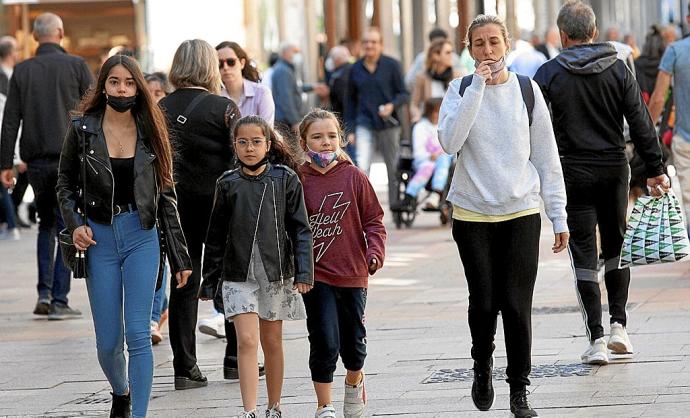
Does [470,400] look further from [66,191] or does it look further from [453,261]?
[453,261]

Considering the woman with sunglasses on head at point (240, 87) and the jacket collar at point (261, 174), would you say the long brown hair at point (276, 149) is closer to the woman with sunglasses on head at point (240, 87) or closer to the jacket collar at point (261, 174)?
the jacket collar at point (261, 174)

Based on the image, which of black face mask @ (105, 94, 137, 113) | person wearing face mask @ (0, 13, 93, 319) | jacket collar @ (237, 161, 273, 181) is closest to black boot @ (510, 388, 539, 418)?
jacket collar @ (237, 161, 273, 181)

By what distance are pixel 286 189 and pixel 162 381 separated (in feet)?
7.09

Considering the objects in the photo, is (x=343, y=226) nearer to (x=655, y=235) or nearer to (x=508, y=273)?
(x=508, y=273)

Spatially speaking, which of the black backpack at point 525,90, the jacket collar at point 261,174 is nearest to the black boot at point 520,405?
the black backpack at point 525,90

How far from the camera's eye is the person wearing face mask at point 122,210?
7207mm

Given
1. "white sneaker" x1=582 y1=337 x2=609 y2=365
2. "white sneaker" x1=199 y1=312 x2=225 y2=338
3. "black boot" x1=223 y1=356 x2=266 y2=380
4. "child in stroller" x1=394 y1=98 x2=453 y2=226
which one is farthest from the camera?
"child in stroller" x1=394 y1=98 x2=453 y2=226

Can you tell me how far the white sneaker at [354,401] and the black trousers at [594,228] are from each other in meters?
1.86

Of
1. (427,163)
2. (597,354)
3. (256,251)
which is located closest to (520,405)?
(256,251)

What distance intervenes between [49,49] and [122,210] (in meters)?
5.19

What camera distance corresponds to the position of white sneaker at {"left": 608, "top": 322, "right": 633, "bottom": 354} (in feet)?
29.1

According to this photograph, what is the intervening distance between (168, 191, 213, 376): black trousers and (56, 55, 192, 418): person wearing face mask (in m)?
1.37

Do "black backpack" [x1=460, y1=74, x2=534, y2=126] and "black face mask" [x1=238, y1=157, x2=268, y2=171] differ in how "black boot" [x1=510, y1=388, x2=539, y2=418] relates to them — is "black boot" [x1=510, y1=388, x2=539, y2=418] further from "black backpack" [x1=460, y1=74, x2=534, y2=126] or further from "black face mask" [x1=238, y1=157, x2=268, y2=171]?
"black face mask" [x1=238, y1=157, x2=268, y2=171]

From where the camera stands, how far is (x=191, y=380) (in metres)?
8.77
